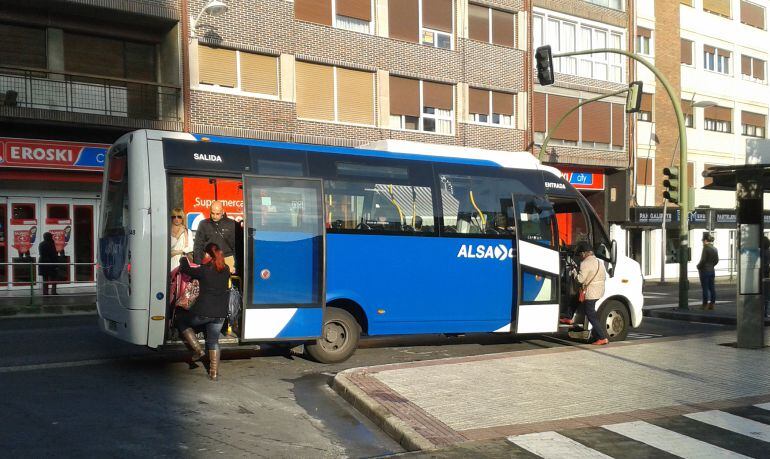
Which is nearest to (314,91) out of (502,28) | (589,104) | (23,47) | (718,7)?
(23,47)

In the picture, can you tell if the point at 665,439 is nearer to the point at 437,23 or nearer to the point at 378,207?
the point at 378,207

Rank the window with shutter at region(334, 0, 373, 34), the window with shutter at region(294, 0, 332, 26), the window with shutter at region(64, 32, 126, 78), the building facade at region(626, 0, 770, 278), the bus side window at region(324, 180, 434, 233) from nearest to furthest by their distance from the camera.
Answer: the bus side window at region(324, 180, 434, 233)
the window with shutter at region(64, 32, 126, 78)
the window with shutter at region(294, 0, 332, 26)
the window with shutter at region(334, 0, 373, 34)
the building facade at region(626, 0, 770, 278)

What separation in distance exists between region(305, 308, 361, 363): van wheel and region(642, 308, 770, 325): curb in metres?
9.98

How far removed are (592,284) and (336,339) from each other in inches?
166

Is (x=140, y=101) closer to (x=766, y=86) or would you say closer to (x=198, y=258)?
(x=198, y=258)


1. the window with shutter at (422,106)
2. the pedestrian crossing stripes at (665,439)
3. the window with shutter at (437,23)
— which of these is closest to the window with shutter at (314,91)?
the window with shutter at (422,106)

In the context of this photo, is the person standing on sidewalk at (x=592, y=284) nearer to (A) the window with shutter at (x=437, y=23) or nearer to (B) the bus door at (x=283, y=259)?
(B) the bus door at (x=283, y=259)

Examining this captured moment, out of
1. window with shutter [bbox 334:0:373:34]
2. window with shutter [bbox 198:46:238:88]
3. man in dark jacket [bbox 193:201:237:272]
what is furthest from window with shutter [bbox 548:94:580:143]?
Result: man in dark jacket [bbox 193:201:237:272]

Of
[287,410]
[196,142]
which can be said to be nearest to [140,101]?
[196,142]

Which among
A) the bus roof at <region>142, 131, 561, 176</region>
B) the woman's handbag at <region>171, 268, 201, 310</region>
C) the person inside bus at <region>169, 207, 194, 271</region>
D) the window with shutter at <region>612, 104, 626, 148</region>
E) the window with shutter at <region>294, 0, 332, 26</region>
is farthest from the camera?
the window with shutter at <region>612, 104, 626, 148</region>

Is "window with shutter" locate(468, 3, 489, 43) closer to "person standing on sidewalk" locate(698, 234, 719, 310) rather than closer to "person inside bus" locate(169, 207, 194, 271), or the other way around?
"person standing on sidewalk" locate(698, 234, 719, 310)

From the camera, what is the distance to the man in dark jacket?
945 cm

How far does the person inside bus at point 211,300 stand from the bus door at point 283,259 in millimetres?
580

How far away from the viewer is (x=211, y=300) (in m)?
8.41
